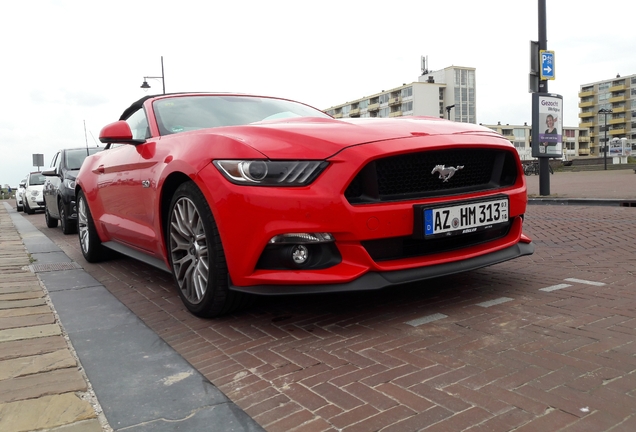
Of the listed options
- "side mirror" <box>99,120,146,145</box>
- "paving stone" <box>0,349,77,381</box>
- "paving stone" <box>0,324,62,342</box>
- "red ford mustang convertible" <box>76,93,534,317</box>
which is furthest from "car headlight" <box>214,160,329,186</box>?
"side mirror" <box>99,120,146,145</box>

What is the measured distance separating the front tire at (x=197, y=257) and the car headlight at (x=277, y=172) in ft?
1.13

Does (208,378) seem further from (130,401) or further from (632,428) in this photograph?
(632,428)

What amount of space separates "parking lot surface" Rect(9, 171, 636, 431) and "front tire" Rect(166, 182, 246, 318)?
0.43ft

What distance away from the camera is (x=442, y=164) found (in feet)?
9.91

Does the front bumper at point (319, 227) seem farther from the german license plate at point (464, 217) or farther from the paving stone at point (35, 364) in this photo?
the paving stone at point (35, 364)

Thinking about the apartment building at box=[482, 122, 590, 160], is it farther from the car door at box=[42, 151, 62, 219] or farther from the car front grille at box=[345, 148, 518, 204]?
the car front grille at box=[345, 148, 518, 204]

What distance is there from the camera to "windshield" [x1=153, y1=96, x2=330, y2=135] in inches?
153

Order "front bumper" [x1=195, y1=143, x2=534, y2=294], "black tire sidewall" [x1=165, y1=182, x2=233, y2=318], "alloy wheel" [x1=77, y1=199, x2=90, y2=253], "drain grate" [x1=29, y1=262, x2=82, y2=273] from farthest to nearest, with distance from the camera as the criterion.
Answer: "alloy wheel" [x1=77, y1=199, x2=90, y2=253] → "drain grate" [x1=29, y1=262, x2=82, y2=273] → "black tire sidewall" [x1=165, y1=182, x2=233, y2=318] → "front bumper" [x1=195, y1=143, x2=534, y2=294]

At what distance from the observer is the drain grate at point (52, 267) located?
516 centimetres

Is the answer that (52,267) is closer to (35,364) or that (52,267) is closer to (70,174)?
(35,364)

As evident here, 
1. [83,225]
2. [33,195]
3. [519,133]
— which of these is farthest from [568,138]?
[83,225]

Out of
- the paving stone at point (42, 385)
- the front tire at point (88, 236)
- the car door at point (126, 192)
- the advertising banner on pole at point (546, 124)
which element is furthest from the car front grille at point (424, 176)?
the advertising banner on pole at point (546, 124)

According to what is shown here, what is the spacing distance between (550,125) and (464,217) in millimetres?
10283

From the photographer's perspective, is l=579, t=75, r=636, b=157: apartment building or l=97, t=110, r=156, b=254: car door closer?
l=97, t=110, r=156, b=254: car door
